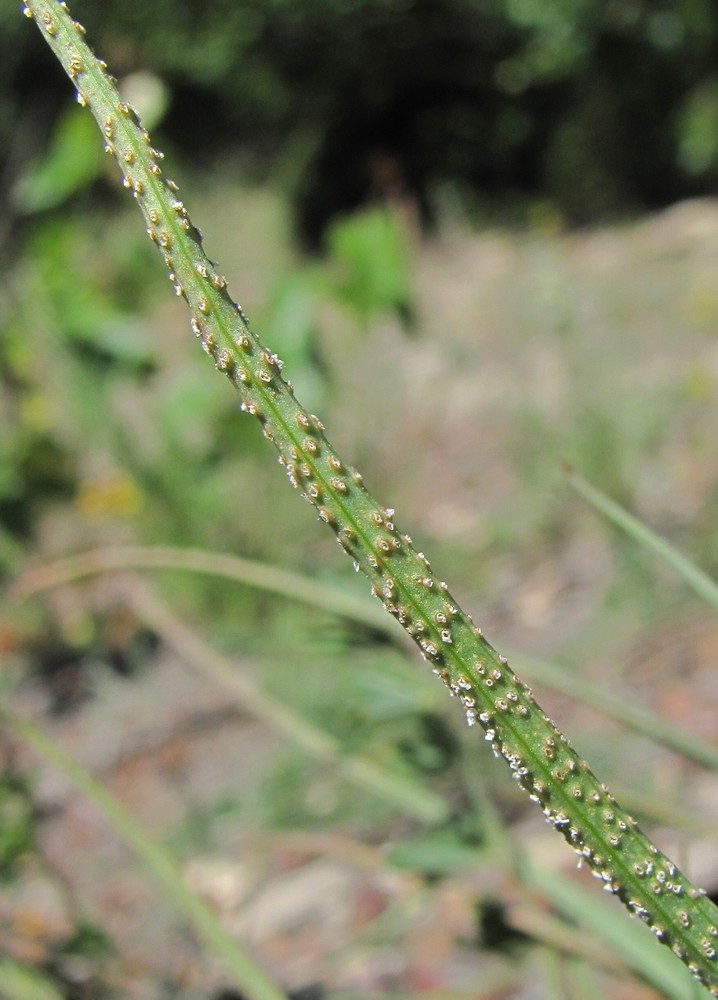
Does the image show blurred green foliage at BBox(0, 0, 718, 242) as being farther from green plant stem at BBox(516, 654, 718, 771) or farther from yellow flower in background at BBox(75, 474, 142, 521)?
green plant stem at BBox(516, 654, 718, 771)

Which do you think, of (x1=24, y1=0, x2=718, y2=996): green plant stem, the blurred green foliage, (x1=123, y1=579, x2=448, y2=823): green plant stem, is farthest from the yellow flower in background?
the blurred green foliage

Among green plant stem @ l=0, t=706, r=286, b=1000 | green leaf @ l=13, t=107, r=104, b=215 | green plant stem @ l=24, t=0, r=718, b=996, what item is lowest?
green plant stem @ l=24, t=0, r=718, b=996

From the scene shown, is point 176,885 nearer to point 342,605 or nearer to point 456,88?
point 342,605

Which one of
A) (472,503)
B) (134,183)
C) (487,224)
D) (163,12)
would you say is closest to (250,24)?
(163,12)

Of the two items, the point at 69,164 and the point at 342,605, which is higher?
the point at 69,164

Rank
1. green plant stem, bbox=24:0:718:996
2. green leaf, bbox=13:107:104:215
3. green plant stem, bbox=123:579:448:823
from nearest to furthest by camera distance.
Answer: green plant stem, bbox=24:0:718:996
green plant stem, bbox=123:579:448:823
green leaf, bbox=13:107:104:215

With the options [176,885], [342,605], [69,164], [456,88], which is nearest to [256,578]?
[342,605]

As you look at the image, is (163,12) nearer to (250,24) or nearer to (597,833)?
(250,24)
